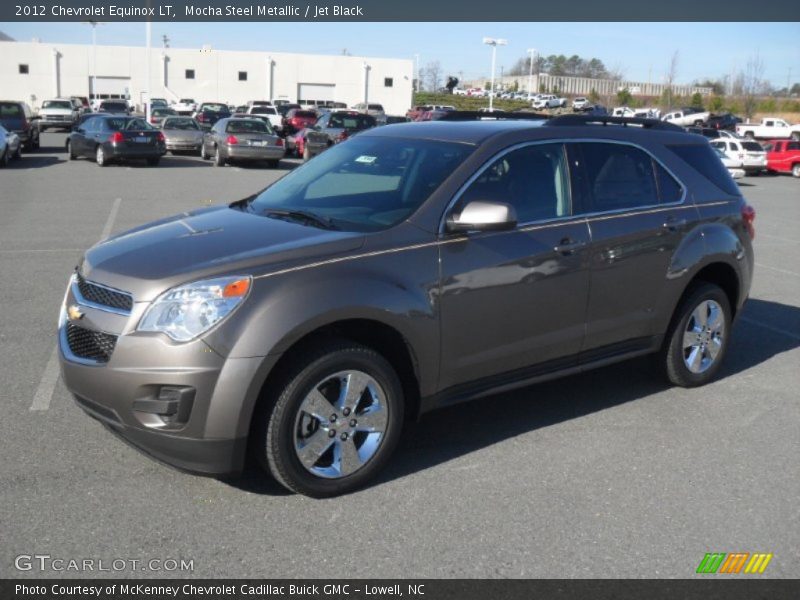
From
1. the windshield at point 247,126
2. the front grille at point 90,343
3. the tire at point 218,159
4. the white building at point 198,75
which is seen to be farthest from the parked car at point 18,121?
the white building at point 198,75

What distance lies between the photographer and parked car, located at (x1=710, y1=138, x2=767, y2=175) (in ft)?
112

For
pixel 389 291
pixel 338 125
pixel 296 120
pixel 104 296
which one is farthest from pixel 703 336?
pixel 296 120

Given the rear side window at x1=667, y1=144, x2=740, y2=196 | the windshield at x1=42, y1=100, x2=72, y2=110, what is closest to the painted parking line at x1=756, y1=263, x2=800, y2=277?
the rear side window at x1=667, y1=144, x2=740, y2=196

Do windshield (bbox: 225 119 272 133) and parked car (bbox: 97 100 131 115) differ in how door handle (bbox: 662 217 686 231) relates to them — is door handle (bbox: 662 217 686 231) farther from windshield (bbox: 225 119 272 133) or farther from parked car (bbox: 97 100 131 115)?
parked car (bbox: 97 100 131 115)

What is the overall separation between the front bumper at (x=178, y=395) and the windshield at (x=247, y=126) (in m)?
24.4

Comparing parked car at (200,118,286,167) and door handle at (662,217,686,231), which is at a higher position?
door handle at (662,217,686,231)

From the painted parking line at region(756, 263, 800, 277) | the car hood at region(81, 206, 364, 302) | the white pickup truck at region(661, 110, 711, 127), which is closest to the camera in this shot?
the car hood at region(81, 206, 364, 302)

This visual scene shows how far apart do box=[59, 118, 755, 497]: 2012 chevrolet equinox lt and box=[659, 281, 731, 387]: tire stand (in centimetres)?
2

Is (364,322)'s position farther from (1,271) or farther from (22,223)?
(22,223)

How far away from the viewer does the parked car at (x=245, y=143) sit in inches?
1052
